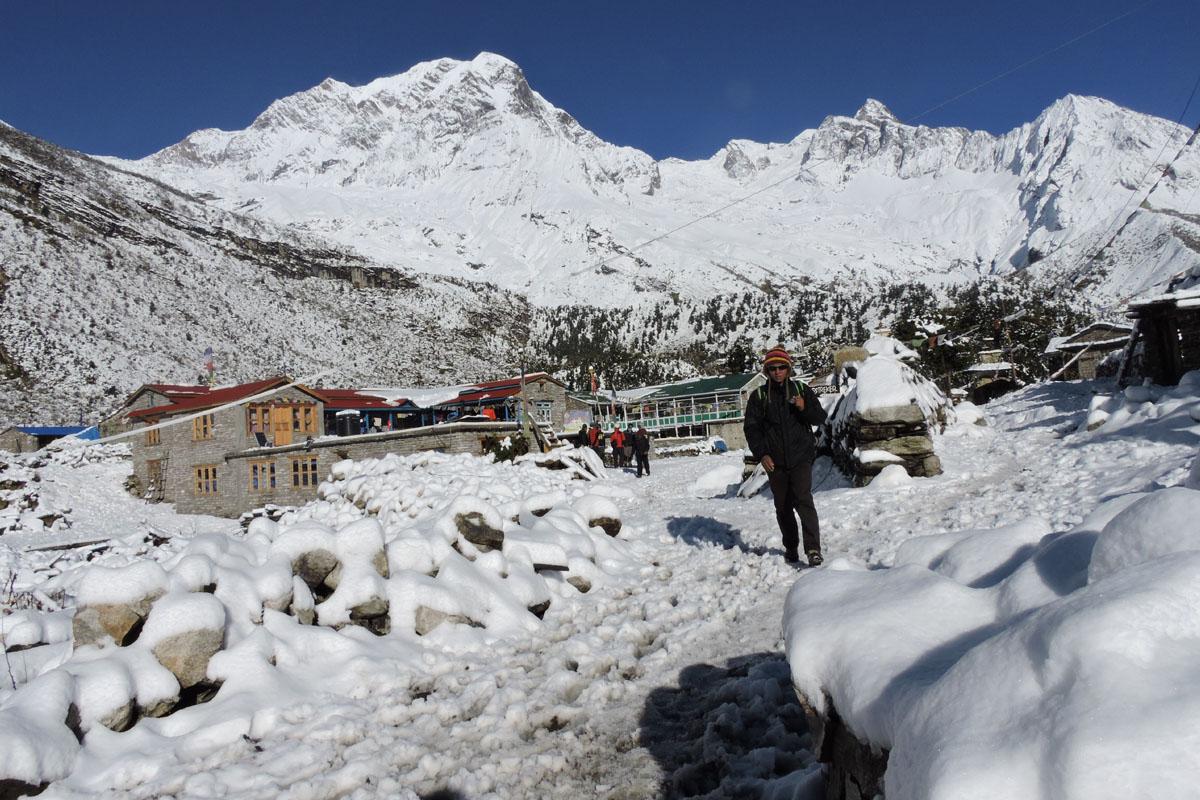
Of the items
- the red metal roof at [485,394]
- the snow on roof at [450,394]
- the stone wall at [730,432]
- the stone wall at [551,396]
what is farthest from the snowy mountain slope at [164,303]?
the stone wall at [730,432]

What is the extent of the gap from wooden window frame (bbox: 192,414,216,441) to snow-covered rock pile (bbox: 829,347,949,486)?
31720 millimetres

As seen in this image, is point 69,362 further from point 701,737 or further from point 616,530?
point 701,737

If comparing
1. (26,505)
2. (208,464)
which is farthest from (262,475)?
(26,505)

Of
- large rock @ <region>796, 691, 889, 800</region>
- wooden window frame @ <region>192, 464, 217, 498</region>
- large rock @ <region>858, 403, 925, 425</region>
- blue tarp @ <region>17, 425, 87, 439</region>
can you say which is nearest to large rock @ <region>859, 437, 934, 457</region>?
large rock @ <region>858, 403, 925, 425</region>

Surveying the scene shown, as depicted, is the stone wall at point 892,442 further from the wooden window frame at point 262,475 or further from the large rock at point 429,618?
the wooden window frame at point 262,475

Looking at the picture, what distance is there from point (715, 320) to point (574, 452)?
145563 millimetres

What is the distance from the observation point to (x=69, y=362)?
61.2m

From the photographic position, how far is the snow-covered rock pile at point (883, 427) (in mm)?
9836

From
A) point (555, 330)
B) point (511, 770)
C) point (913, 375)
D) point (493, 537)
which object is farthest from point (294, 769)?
point (555, 330)

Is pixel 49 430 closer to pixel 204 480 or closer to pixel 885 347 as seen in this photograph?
pixel 204 480

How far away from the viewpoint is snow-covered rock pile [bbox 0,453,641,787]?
11.1 ft

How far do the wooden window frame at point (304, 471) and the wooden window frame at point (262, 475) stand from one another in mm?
966

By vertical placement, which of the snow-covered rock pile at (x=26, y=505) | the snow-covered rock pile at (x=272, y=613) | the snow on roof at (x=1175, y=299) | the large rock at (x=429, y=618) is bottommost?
the snow-covered rock pile at (x=26, y=505)

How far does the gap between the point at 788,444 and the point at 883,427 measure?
4796 millimetres
